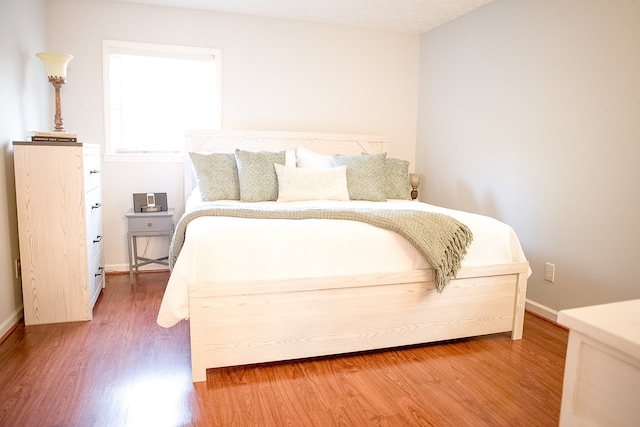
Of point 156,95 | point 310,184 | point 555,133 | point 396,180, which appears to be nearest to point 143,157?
point 156,95

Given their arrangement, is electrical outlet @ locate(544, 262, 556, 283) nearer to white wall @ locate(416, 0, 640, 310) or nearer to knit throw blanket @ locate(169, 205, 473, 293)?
white wall @ locate(416, 0, 640, 310)

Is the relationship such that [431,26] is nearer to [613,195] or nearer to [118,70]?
[613,195]

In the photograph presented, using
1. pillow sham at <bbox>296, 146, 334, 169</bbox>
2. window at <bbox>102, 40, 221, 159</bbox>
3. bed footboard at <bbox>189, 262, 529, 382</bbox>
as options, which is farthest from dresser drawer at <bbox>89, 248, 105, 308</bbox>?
pillow sham at <bbox>296, 146, 334, 169</bbox>

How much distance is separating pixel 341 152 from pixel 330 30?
45.6 inches

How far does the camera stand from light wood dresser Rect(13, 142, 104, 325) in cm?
247

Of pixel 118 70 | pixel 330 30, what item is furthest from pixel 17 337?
pixel 330 30

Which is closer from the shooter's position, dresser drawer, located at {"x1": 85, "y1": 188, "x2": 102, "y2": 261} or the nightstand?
dresser drawer, located at {"x1": 85, "y1": 188, "x2": 102, "y2": 261}

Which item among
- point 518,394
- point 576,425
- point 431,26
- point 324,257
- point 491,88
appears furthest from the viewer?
point 431,26

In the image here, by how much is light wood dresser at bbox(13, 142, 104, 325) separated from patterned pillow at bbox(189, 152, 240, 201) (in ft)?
2.37

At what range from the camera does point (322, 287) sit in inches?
81.4

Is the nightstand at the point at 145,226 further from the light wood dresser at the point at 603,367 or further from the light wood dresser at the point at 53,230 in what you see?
the light wood dresser at the point at 603,367

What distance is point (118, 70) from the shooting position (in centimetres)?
359

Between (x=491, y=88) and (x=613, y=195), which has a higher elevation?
(x=491, y=88)

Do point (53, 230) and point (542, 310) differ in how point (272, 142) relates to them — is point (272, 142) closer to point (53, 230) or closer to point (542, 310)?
point (53, 230)
